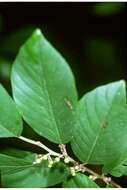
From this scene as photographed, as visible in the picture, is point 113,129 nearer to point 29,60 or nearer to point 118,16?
point 29,60

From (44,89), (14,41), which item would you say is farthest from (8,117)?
(14,41)

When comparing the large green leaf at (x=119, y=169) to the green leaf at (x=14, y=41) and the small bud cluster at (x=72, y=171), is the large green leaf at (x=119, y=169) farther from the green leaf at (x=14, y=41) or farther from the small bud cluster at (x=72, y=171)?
the green leaf at (x=14, y=41)

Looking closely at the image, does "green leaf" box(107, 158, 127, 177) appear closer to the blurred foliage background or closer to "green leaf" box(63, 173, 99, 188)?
"green leaf" box(63, 173, 99, 188)

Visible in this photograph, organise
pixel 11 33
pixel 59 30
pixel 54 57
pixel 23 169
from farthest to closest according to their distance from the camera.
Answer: pixel 59 30, pixel 11 33, pixel 23 169, pixel 54 57

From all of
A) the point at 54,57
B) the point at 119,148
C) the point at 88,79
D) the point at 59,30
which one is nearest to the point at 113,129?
the point at 119,148

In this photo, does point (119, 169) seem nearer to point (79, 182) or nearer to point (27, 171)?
point (79, 182)

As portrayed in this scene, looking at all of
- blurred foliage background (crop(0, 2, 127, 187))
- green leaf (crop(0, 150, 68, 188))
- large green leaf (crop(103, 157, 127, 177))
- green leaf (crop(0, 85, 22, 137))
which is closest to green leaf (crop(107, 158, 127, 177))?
large green leaf (crop(103, 157, 127, 177))
